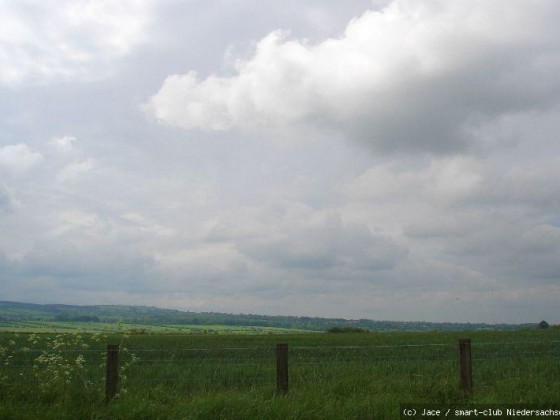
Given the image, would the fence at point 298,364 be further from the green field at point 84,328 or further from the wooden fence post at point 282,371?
the green field at point 84,328

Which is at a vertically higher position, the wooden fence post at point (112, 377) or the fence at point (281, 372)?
the wooden fence post at point (112, 377)

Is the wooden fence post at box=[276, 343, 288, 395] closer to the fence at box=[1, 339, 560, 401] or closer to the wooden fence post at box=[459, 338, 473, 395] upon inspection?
the fence at box=[1, 339, 560, 401]

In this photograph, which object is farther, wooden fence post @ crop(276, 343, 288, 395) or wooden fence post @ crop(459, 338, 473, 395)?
wooden fence post @ crop(459, 338, 473, 395)

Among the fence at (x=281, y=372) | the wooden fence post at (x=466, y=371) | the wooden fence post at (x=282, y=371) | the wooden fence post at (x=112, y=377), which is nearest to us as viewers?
the wooden fence post at (x=112, y=377)

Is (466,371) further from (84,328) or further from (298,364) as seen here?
(84,328)

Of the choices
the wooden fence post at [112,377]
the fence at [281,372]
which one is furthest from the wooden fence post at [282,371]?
the wooden fence post at [112,377]

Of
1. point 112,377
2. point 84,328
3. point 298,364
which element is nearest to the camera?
point 112,377

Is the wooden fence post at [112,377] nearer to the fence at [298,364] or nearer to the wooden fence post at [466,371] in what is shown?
the fence at [298,364]

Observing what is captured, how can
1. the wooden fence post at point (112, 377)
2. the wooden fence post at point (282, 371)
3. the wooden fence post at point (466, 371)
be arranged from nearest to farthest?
the wooden fence post at point (112, 377)
the wooden fence post at point (282, 371)
the wooden fence post at point (466, 371)

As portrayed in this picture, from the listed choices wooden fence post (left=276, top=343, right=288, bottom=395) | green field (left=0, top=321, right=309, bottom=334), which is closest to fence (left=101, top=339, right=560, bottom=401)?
wooden fence post (left=276, top=343, right=288, bottom=395)

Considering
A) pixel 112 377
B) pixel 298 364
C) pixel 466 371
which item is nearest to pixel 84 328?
pixel 112 377

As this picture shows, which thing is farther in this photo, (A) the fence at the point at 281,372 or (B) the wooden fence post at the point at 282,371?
(A) the fence at the point at 281,372

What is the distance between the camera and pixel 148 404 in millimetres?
10211

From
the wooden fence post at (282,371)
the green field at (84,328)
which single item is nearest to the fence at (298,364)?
the wooden fence post at (282,371)
